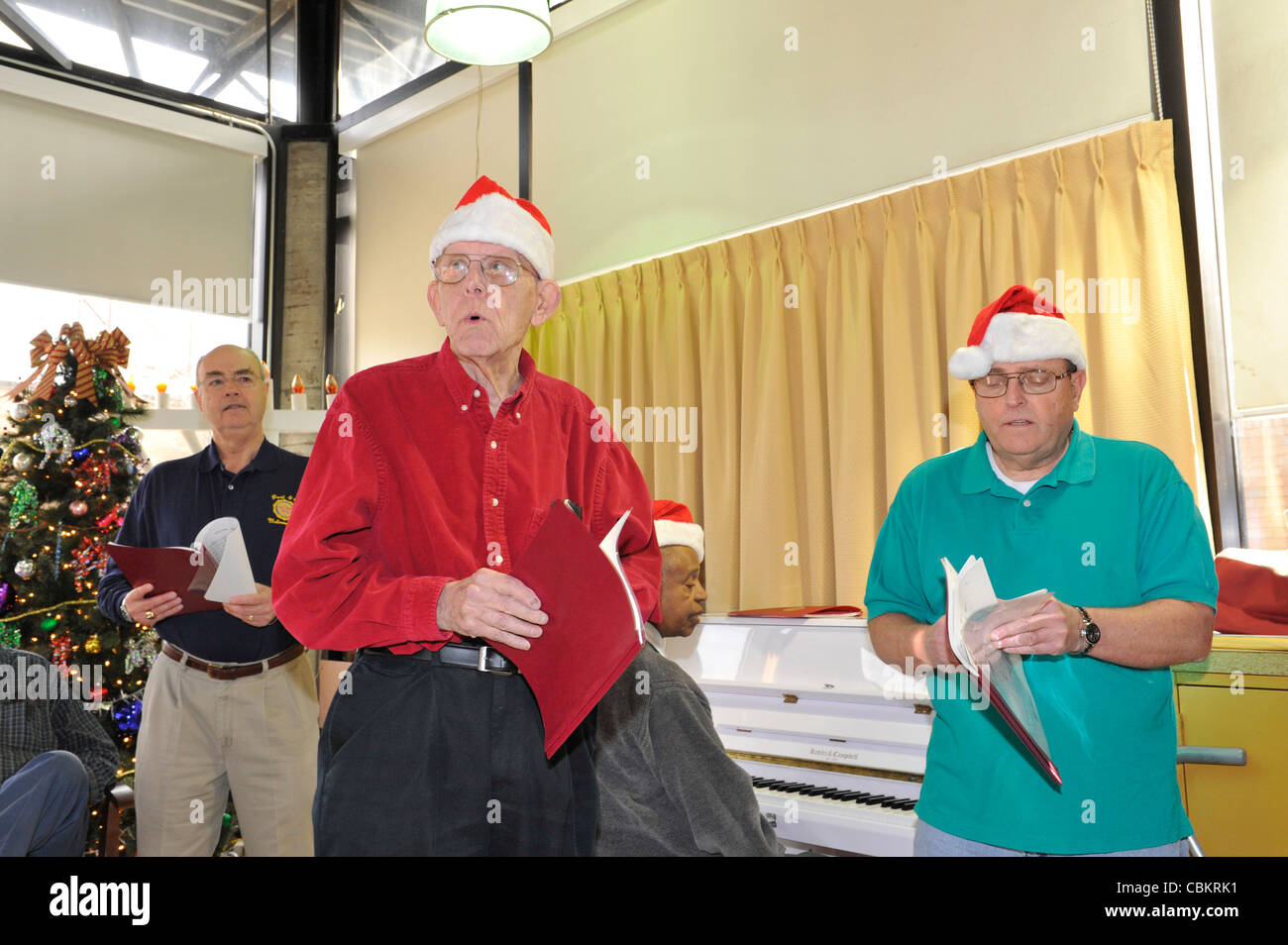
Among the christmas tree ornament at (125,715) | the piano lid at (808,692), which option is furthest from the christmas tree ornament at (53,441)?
the piano lid at (808,692)

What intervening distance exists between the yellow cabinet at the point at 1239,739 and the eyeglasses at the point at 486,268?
2.06 meters

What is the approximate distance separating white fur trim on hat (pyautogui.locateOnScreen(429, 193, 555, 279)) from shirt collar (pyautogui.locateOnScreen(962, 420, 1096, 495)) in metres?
0.85

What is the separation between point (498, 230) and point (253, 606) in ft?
5.55

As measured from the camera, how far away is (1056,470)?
5.60 feet

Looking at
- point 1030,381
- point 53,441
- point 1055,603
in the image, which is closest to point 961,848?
point 1055,603

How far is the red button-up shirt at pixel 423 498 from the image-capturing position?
1.36 m

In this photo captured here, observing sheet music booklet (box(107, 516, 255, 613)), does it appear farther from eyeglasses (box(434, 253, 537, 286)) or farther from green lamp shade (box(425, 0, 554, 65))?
green lamp shade (box(425, 0, 554, 65))

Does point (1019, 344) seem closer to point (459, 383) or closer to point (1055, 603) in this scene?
point (1055, 603)

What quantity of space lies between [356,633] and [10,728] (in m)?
2.20

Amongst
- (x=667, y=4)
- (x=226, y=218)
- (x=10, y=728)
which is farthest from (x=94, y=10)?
(x=10, y=728)

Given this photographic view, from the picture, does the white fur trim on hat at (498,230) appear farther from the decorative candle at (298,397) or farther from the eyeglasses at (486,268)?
the decorative candle at (298,397)

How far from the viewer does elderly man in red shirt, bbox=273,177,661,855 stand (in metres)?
1.32

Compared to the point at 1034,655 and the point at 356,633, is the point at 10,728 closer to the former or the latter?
the point at 356,633

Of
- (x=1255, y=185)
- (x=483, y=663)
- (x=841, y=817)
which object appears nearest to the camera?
(x=483, y=663)
